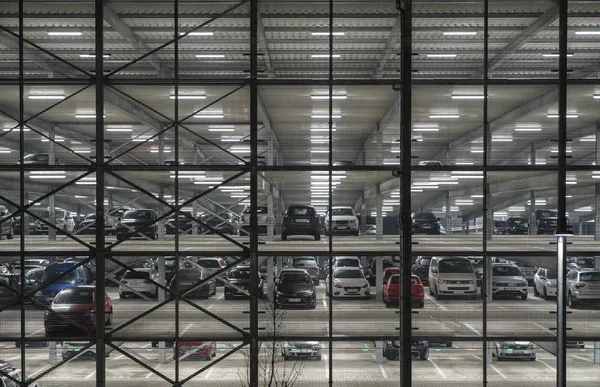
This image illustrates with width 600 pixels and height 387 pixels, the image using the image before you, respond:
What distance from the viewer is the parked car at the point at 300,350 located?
440 inches

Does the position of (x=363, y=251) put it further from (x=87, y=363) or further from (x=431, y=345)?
(x=87, y=363)

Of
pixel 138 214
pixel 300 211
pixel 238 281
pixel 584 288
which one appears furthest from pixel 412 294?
pixel 138 214

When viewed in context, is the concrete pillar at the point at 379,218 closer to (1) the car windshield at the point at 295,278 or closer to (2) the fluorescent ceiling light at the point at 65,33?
(1) the car windshield at the point at 295,278

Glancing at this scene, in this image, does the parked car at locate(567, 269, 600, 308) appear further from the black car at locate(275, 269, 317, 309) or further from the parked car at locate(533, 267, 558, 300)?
the black car at locate(275, 269, 317, 309)

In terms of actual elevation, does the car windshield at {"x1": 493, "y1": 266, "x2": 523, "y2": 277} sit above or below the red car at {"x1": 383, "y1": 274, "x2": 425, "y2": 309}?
above

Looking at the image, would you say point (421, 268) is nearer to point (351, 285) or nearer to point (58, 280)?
point (351, 285)

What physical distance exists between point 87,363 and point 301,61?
352 inches

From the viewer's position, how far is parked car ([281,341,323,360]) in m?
11.2

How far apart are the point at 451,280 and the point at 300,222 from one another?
3915 millimetres

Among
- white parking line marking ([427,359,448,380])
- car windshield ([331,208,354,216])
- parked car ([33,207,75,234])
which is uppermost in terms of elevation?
car windshield ([331,208,354,216])

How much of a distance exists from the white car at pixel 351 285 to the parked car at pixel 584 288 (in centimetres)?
508

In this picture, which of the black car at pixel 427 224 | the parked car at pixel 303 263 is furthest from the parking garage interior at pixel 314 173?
the parked car at pixel 303 263

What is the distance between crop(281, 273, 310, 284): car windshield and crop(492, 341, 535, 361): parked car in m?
4.62

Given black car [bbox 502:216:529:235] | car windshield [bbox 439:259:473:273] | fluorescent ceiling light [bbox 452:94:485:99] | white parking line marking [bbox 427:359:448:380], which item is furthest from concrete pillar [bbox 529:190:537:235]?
white parking line marking [bbox 427:359:448:380]
